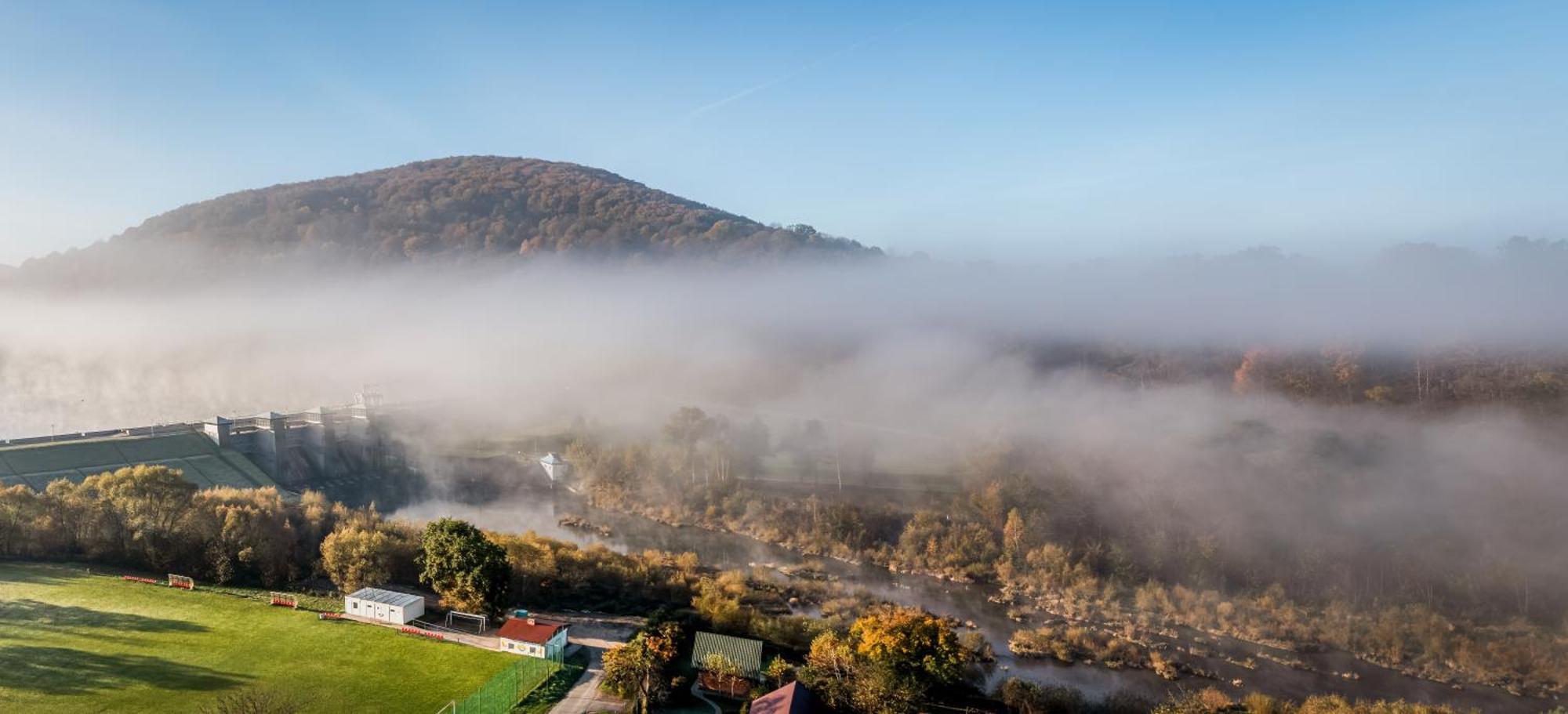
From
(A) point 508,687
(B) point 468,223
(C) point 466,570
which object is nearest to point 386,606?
(C) point 466,570

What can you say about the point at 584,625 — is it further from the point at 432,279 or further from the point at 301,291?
the point at 432,279

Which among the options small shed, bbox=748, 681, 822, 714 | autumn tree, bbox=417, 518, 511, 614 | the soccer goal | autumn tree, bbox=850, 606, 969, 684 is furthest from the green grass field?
autumn tree, bbox=850, 606, 969, 684

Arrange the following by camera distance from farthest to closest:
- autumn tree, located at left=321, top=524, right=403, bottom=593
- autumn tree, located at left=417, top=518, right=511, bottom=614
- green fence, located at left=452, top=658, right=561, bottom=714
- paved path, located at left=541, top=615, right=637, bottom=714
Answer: autumn tree, located at left=321, top=524, right=403, bottom=593 < autumn tree, located at left=417, top=518, right=511, bottom=614 < paved path, located at left=541, top=615, right=637, bottom=714 < green fence, located at left=452, top=658, right=561, bottom=714

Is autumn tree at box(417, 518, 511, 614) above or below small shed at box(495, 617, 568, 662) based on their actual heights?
above

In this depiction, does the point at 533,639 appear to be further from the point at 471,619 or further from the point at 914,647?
the point at 914,647

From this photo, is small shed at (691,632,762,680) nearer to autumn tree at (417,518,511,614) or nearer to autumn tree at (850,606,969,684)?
autumn tree at (850,606,969,684)
